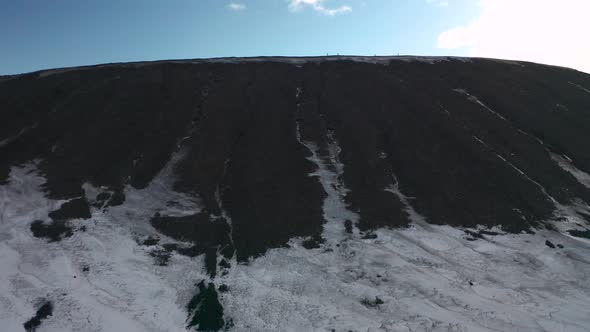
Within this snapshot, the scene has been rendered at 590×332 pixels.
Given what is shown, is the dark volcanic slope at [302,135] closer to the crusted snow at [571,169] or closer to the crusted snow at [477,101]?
the crusted snow at [477,101]

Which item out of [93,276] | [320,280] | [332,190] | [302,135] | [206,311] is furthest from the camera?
[302,135]

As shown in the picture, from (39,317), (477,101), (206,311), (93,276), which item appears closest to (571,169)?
(477,101)

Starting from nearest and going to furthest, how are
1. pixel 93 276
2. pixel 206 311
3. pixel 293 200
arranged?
pixel 206 311, pixel 93 276, pixel 293 200

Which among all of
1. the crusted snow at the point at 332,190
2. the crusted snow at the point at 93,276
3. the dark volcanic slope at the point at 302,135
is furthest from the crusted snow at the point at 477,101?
the crusted snow at the point at 93,276

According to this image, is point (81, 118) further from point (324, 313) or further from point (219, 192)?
point (324, 313)

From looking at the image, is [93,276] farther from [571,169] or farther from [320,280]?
[571,169]

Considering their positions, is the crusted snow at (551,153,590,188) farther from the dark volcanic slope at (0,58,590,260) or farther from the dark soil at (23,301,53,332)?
the dark soil at (23,301,53,332)
